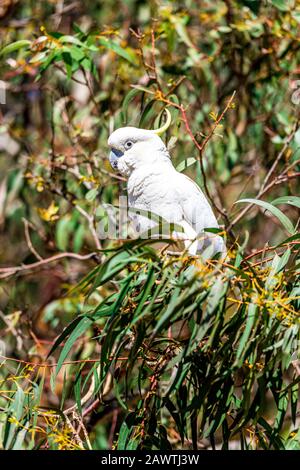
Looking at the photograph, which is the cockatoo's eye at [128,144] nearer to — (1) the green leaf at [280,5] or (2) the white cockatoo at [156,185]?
(2) the white cockatoo at [156,185]

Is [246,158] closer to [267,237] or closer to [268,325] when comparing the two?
[267,237]

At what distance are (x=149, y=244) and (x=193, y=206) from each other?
39cm

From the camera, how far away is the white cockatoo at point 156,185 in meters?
1.77

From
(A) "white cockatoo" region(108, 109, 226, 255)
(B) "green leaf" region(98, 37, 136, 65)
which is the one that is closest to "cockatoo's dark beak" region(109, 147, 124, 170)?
(A) "white cockatoo" region(108, 109, 226, 255)

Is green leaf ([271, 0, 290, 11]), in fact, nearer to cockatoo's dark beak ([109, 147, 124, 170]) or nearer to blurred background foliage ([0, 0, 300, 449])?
blurred background foliage ([0, 0, 300, 449])

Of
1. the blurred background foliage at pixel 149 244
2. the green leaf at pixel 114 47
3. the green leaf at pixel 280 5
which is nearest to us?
the blurred background foliage at pixel 149 244

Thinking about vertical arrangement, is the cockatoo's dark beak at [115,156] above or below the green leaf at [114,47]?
below

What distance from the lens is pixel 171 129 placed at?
8.05ft

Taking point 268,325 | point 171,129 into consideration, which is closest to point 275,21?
point 171,129

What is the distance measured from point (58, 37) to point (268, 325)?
3.94ft

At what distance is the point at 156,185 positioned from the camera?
1.77 m

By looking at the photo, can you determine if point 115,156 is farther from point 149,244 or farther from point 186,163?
point 149,244

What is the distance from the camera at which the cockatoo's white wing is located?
1.79m

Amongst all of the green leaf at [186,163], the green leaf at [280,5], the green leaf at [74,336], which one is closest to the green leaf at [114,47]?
the green leaf at [280,5]
